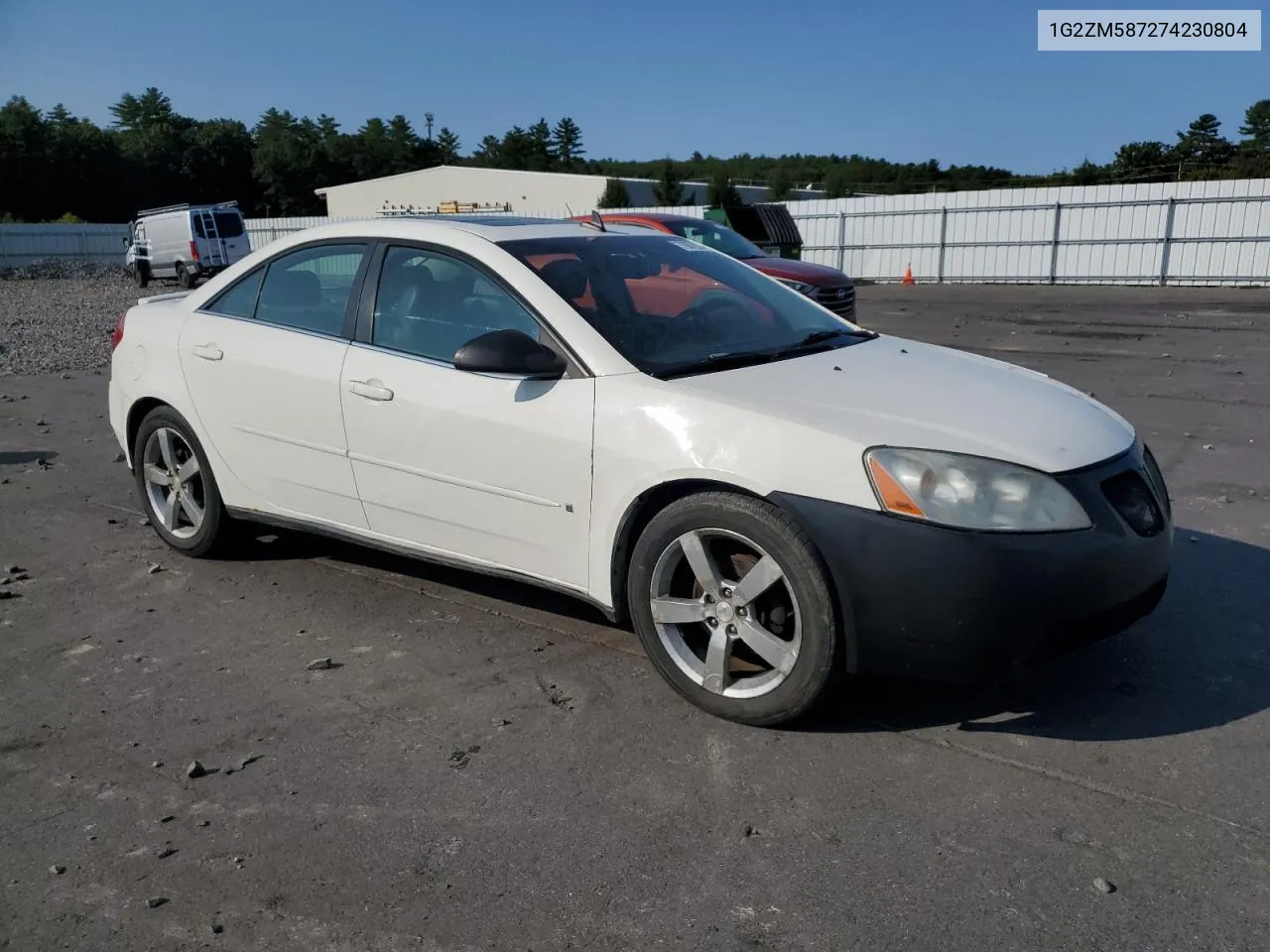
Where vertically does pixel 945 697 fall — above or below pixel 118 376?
below

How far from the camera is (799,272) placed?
13141mm

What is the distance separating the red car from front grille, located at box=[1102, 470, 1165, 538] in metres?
9.04

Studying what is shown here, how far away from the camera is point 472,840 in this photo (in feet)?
9.45

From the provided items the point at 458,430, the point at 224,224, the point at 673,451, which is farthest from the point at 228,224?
the point at 673,451

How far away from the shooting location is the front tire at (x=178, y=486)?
16.6 feet

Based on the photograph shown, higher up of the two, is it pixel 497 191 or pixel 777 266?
pixel 497 191

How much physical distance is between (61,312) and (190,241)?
331 inches

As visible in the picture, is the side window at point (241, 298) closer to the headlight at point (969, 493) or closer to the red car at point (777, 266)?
the headlight at point (969, 493)

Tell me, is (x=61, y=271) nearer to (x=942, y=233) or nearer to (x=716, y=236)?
(x=942, y=233)

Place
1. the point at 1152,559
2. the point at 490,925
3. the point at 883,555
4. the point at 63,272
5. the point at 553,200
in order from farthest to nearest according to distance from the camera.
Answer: the point at 553,200
the point at 63,272
the point at 1152,559
the point at 883,555
the point at 490,925

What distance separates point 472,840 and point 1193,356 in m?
11.8

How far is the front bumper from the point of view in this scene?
304cm

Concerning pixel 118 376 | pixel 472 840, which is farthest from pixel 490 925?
pixel 118 376

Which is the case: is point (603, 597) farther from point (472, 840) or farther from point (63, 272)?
point (63, 272)
